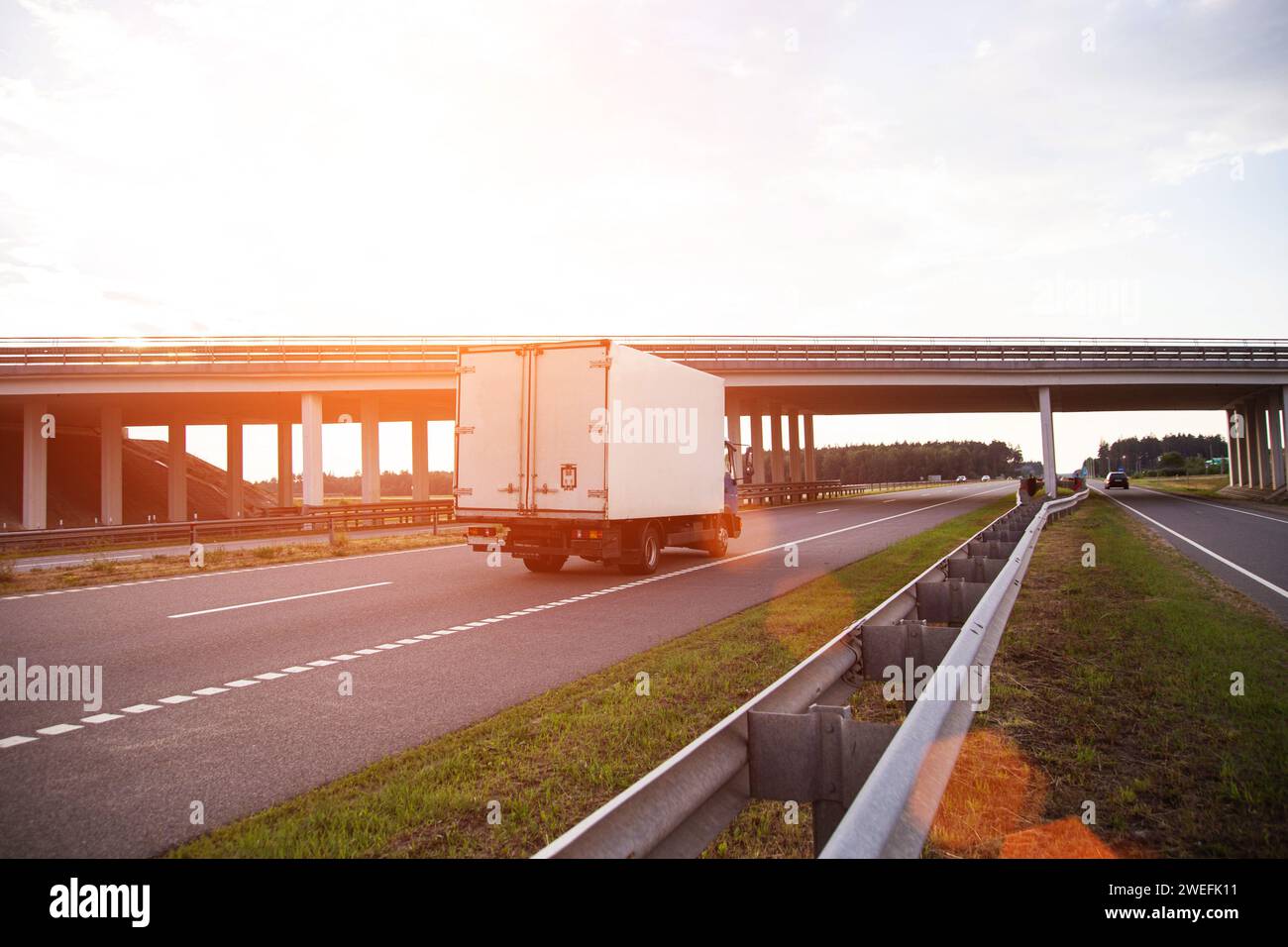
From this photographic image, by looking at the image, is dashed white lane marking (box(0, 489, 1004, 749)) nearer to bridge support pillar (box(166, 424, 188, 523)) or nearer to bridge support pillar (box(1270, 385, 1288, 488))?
bridge support pillar (box(166, 424, 188, 523))

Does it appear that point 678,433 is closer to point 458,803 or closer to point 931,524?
point 458,803

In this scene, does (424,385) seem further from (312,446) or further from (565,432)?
(565,432)

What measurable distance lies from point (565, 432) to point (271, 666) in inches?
272

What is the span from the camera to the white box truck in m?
13.8

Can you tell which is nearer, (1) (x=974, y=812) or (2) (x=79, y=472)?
(1) (x=974, y=812)

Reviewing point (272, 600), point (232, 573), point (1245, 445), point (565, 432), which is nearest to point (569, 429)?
point (565, 432)

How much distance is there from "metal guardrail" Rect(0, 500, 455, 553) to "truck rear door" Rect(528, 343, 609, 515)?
28.6 feet

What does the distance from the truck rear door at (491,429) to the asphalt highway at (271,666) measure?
159 cm

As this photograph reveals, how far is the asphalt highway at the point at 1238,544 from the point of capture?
458 inches

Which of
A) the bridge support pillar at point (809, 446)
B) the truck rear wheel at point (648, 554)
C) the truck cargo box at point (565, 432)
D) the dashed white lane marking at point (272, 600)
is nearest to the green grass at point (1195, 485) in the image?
the bridge support pillar at point (809, 446)

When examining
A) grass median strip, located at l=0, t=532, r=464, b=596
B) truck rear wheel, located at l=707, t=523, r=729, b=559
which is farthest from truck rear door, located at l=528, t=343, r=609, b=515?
grass median strip, located at l=0, t=532, r=464, b=596
